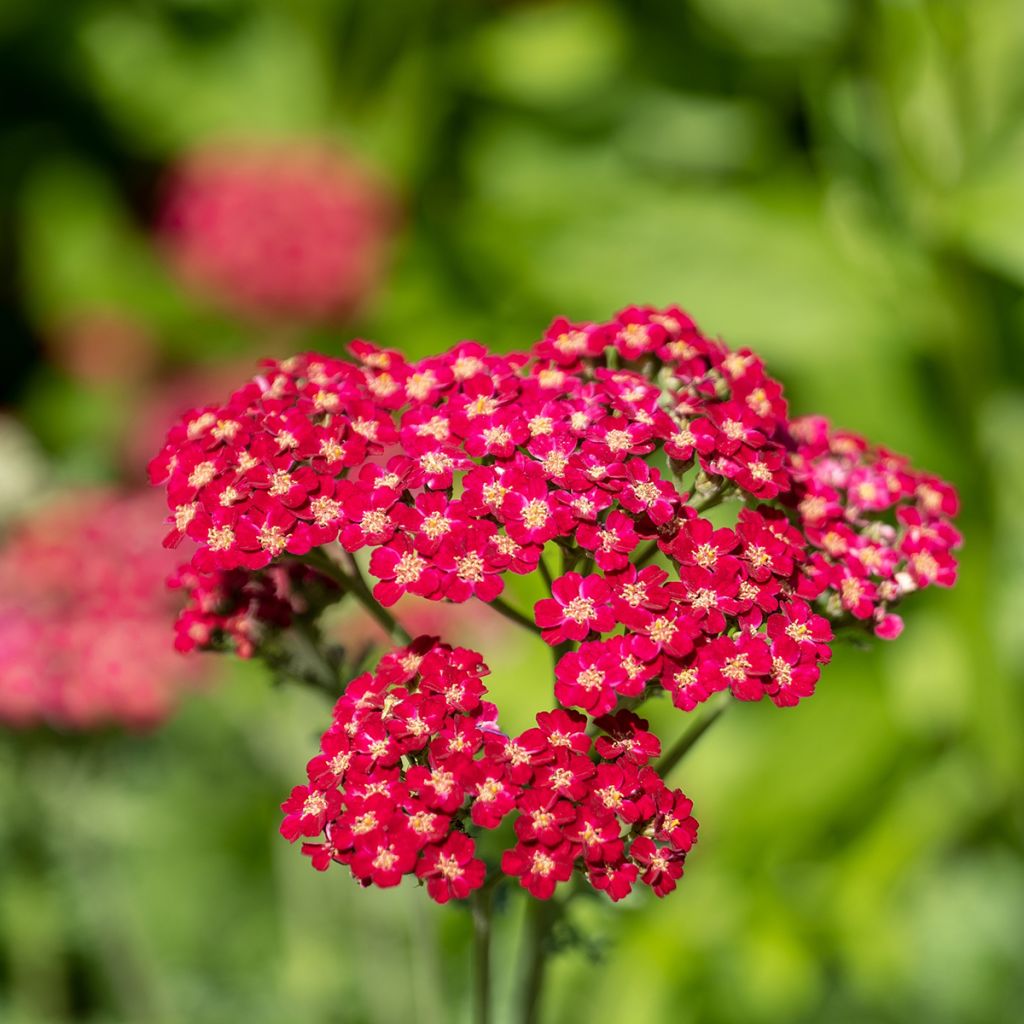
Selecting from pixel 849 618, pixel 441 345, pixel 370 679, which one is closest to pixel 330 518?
pixel 370 679

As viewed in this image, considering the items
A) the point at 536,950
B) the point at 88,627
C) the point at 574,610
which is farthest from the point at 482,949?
the point at 88,627

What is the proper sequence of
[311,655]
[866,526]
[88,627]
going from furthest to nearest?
[88,627], [311,655], [866,526]

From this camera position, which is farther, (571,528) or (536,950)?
(536,950)

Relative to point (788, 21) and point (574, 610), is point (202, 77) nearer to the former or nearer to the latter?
point (788, 21)

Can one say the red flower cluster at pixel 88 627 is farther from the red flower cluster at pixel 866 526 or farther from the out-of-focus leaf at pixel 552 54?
the out-of-focus leaf at pixel 552 54

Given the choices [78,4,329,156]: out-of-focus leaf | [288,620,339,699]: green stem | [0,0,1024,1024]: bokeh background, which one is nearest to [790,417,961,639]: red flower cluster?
[288,620,339,699]: green stem

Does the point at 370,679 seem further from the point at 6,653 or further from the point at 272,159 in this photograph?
the point at 272,159

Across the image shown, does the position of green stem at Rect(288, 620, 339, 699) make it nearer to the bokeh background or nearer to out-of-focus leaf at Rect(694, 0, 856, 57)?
the bokeh background
